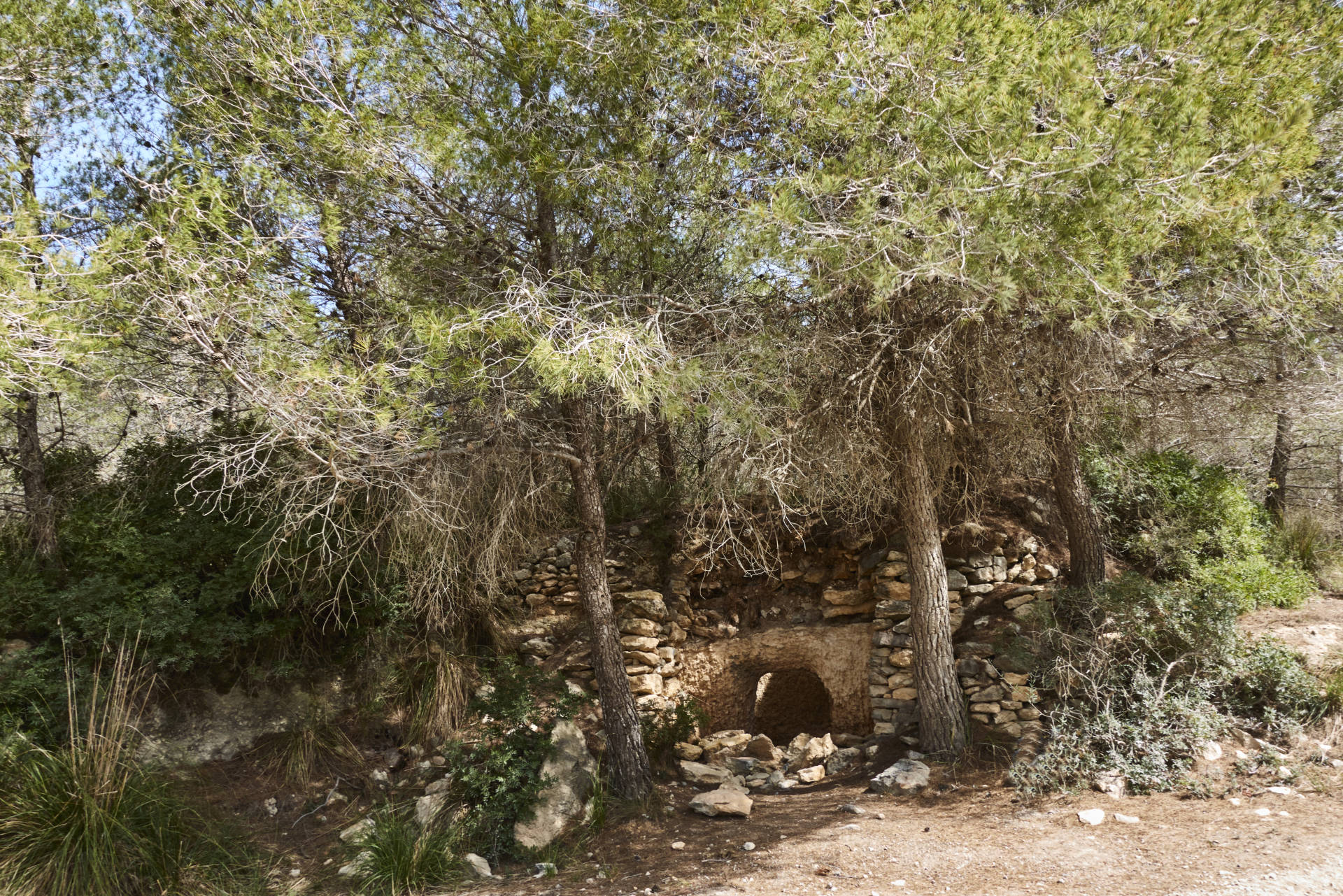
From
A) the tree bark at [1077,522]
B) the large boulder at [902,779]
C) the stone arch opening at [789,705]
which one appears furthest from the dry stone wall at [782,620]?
the large boulder at [902,779]

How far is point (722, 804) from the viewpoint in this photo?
18.4 ft

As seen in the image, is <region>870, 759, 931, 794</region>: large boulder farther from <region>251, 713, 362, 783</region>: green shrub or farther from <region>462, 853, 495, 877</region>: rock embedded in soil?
<region>251, 713, 362, 783</region>: green shrub

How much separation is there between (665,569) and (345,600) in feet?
9.96

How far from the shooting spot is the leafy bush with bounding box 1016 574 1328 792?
5234 millimetres

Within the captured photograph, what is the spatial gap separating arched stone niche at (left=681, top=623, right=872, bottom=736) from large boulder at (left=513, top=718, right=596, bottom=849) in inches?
78.9

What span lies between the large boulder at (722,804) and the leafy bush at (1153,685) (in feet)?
A: 6.11

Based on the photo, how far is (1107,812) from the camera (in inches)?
189

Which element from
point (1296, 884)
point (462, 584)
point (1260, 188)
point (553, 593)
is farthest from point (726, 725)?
point (1260, 188)

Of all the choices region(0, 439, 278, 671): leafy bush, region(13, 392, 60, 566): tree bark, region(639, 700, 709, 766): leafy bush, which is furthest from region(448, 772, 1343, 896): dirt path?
region(13, 392, 60, 566): tree bark

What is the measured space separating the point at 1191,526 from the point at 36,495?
10459mm

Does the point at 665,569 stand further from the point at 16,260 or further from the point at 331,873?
the point at 16,260

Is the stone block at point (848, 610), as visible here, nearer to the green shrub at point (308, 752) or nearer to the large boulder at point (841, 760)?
the large boulder at point (841, 760)

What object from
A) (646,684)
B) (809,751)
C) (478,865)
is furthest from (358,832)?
(809,751)

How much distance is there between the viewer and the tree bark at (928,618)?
602cm
